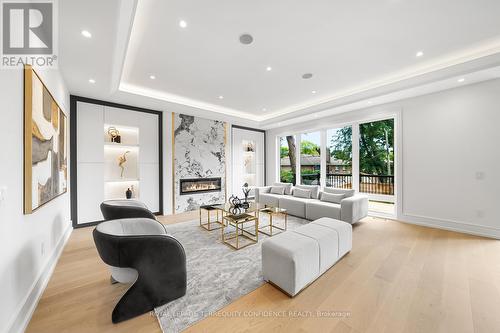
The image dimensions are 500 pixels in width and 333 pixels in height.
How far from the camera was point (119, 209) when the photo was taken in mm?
2717

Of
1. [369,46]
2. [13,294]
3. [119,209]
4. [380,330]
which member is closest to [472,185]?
[369,46]

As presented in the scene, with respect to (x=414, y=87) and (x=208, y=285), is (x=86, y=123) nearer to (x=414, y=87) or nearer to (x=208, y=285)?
(x=208, y=285)

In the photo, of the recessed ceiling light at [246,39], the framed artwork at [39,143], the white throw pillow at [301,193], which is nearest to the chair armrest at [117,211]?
the framed artwork at [39,143]

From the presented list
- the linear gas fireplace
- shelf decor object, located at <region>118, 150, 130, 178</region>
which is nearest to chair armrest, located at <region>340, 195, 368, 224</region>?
the linear gas fireplace

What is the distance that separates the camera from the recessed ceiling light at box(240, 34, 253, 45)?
244 centimetres

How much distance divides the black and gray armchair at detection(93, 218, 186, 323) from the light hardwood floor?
0.12m

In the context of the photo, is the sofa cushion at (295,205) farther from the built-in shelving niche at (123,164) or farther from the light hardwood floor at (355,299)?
the built-in shelving niche at (123,164)

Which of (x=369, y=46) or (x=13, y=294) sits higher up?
(x=369, y=46)

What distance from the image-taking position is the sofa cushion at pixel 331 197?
4311mm

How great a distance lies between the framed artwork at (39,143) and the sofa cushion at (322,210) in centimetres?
442

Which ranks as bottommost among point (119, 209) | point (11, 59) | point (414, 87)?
point (119, 209)

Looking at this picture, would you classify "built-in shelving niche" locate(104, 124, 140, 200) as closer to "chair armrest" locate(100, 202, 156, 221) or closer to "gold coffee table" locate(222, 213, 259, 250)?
"chair armrest" locate(100, 202, 156, 221)

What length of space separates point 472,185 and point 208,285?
4938 millimetres

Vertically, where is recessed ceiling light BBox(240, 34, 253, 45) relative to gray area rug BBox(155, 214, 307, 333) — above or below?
above
